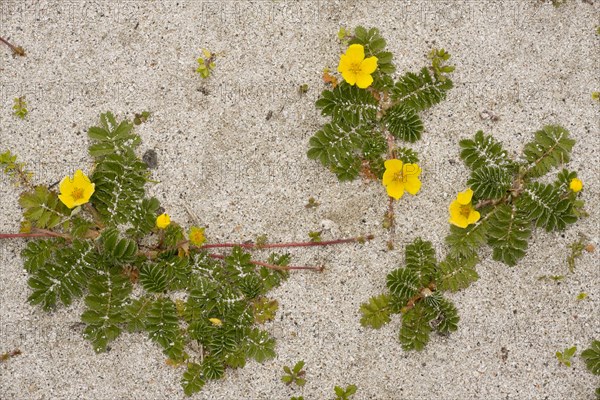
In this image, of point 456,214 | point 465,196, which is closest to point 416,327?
point 456,214

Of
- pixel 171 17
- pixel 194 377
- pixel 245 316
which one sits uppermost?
pixel 171 17

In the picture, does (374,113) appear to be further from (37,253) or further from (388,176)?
(37,253)

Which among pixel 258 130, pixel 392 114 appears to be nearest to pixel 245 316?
pixel 258 130

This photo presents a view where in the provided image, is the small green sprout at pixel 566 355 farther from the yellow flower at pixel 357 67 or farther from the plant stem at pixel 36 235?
the plant stem at pixel 36 235

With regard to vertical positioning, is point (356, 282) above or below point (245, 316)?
above

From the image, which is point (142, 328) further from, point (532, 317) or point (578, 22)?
point (578, 22)

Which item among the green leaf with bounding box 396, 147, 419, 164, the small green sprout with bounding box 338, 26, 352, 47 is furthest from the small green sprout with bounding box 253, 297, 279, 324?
the small green sprout with bounding box 338, 26, 352, 47

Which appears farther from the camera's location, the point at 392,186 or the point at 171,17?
the point at 171,17
